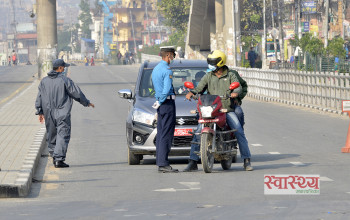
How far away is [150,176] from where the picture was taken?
1262 cm

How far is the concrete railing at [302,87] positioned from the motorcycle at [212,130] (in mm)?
14700

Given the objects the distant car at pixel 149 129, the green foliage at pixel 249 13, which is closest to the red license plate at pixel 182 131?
the distant car at pixel 149 129

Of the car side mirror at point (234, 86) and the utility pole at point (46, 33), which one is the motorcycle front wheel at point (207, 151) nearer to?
the car side mirror at point (234, 86)

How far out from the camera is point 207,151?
40.5 feet

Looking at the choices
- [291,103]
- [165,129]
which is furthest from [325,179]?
[291,103]

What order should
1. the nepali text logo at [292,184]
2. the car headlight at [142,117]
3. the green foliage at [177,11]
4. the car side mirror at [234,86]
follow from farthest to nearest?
the green foliage at [177,11]
the car headlight at [142,117]
the car side mirror at [234,86]
the nepali text logo at [292,184]

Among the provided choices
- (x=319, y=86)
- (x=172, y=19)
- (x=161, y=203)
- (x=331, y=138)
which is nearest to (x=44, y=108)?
(x=161, y=203)

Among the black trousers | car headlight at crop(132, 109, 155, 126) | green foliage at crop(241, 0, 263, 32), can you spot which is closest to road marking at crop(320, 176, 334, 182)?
the black trousers

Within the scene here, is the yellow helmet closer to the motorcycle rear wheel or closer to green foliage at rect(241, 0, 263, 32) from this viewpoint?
the motorcycle rear wheel

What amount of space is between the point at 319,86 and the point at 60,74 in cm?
Answer: 1664

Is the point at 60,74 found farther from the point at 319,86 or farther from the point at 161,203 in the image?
the point at 319,86

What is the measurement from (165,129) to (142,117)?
125cm

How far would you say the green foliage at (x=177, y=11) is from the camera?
319ft

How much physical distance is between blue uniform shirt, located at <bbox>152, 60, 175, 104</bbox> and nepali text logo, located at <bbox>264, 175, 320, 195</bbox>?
71.2 inches
